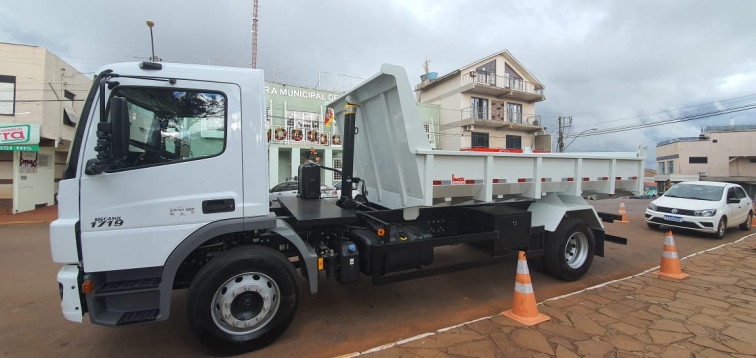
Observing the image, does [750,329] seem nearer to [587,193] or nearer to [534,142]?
[587,193]

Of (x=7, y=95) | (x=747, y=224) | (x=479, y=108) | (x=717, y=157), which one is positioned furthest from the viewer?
(x=717, y=157)

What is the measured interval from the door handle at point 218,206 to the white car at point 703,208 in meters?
11.2

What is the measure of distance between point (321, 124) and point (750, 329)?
2180 centimetres

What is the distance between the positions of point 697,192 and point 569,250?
7691 millimetres

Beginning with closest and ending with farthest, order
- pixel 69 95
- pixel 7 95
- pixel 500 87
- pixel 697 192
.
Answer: pixel 697 192
pixel 7 95
pixel 69 95
pixel 500 87

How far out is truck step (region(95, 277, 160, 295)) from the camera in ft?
9.46

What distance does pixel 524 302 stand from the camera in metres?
3.87

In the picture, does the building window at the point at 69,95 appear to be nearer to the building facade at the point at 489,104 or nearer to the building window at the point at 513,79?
the building facade at the point at 489,104

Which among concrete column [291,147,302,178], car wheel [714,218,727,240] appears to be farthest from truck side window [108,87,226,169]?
concrete column [291,147,302,178]

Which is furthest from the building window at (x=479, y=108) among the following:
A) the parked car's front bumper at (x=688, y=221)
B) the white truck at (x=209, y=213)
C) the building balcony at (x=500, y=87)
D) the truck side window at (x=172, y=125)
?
the truck side window at (x=172, y=125)

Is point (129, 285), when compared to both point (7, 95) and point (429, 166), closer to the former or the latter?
point (429, 166)

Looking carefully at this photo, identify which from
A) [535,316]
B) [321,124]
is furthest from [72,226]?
[321,124]

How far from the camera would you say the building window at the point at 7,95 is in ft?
43.0

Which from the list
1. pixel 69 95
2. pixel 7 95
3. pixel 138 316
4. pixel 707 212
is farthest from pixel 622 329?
pixel 69 95
